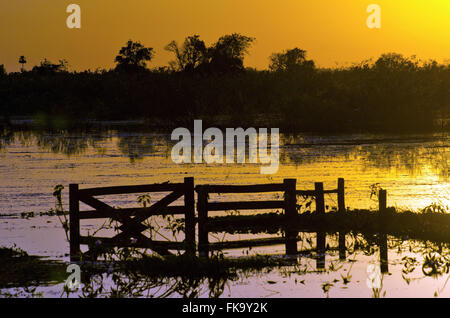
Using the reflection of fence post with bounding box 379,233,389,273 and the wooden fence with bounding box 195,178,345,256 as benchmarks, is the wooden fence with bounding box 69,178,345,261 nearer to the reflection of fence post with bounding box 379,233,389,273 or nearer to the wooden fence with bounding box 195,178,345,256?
the wooden fence with bounding box 195,178,345,256

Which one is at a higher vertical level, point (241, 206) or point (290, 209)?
point (241, 206)

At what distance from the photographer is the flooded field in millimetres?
14523

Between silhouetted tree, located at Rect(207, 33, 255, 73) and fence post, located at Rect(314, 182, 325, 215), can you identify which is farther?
silhouetted tree, located at Rect(207, 33, 255, 73)

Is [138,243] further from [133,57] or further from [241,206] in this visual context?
[133,57]

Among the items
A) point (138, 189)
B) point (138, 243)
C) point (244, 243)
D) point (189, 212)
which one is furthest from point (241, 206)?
point (138, 243)

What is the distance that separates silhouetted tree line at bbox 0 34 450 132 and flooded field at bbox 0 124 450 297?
1269cm

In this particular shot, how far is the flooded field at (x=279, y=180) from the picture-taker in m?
14.5

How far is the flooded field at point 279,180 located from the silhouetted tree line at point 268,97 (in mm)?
12694

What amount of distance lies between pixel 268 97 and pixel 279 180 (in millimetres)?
53849

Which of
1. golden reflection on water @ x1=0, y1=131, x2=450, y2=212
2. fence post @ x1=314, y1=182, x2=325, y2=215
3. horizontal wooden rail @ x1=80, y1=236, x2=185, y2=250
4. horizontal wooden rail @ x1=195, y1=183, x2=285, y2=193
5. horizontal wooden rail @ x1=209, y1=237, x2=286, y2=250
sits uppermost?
horizontal wooden rail @ x1=195, y1=183, x2=285, y2=193

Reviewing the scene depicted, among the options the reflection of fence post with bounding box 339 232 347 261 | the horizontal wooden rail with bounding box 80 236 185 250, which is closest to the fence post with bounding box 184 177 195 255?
the horizontal wooden rail with bounding box 80 236 185 250

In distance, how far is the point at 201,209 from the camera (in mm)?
17875

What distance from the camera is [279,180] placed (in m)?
34.5

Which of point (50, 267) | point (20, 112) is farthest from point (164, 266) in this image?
point (20, 112)
